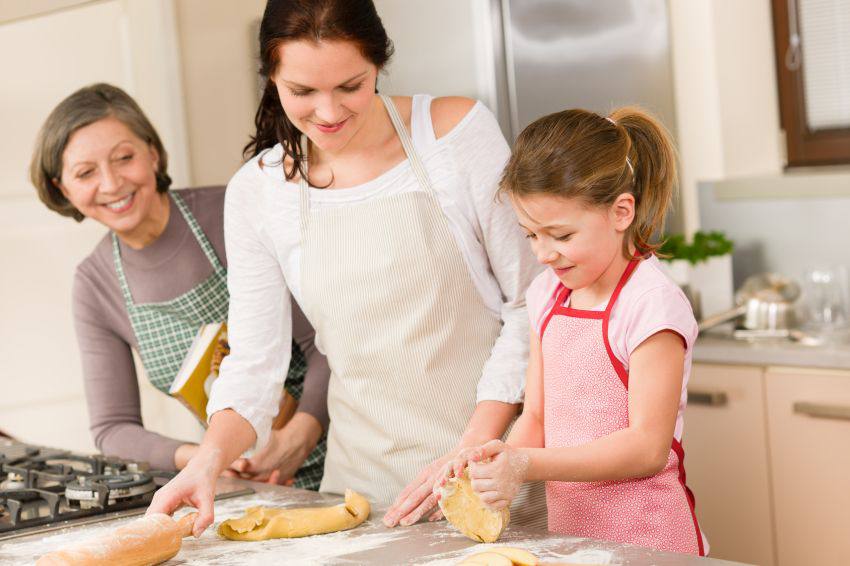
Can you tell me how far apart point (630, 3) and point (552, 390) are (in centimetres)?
156

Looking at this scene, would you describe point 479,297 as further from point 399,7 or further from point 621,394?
point 399,7

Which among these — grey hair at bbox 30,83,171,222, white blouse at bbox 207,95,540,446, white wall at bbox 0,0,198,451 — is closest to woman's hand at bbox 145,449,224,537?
white blouse at bbox 207,95,540,446

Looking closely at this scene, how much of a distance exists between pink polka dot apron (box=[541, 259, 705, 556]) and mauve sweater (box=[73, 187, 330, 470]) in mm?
580

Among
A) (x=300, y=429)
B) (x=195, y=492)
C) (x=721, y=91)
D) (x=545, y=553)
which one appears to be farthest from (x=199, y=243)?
(x=721, y=91)

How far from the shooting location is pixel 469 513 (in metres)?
1.19

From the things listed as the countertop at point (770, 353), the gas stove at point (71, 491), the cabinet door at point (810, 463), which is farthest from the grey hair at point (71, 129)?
the cabinet door at point (810, 463)

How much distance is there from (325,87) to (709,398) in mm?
1425

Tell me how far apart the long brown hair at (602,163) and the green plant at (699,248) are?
4.47 ft

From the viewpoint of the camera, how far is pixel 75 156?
1.84 m

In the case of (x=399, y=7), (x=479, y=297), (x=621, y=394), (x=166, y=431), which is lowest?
(x=166, y=431)

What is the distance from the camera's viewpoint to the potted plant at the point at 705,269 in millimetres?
2709

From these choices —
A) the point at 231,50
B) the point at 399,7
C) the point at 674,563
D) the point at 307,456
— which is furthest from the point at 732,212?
the point at 674,563

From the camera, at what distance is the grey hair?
1.85 meters

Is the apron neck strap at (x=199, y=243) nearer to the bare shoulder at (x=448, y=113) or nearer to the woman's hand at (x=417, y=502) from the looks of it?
the bare shoulder at (x=448, y=113)
